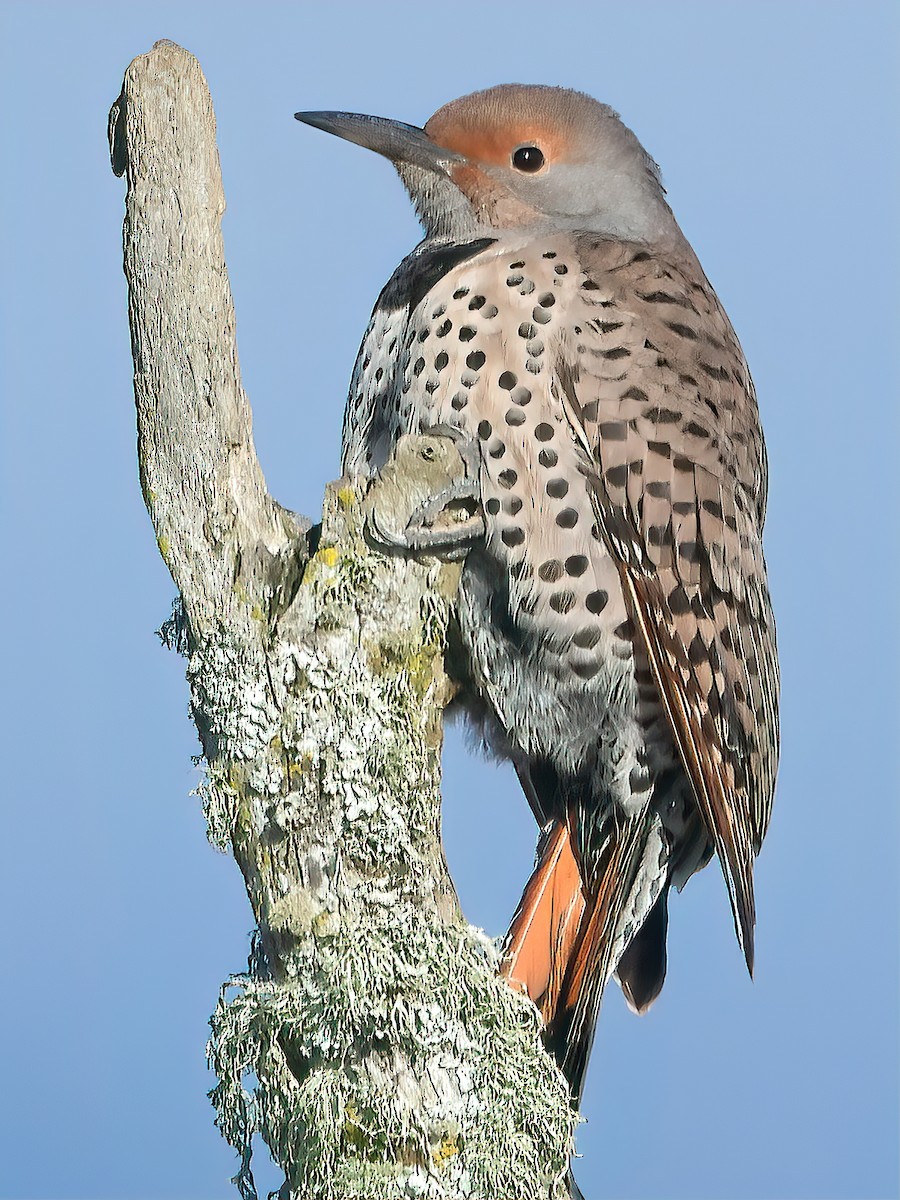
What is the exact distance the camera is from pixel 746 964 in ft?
8.91

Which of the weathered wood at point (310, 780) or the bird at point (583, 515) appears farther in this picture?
the bird at point (583, 515)

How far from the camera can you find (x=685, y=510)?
2.79 m

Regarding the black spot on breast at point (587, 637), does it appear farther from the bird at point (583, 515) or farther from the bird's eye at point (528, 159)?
the bird's eye at point (528, 159)

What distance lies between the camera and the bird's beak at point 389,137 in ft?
9.85

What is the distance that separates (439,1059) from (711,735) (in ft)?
2.98

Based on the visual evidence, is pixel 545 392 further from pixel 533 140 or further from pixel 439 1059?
pixel 439 1059

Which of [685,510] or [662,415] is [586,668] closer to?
[685,510]

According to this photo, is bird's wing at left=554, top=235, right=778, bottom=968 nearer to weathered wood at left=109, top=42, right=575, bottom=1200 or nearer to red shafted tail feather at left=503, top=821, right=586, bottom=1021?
red shafted tail feather at left=503, top=821, right=586, bottom=1021

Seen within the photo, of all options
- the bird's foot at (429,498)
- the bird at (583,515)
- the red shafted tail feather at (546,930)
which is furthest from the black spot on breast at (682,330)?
the red shafted tail feather at (546,930)

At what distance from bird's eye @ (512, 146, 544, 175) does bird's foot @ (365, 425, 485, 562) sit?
78 cm

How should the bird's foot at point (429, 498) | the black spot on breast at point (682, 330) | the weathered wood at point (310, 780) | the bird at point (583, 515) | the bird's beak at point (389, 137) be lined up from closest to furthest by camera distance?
the weathered wood at point (310, 780)
the bird's foot at point (429, 498)
the bird at point (583, 515)
the black spot on breast at point (682, 330)
the bird's beak at point (389, 137)

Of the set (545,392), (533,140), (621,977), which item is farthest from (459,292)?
(621,977)

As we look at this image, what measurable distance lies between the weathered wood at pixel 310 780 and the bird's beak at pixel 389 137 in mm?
627

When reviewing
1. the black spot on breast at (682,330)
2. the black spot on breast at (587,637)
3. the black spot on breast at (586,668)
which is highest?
the black spot on breast at (682,330)
